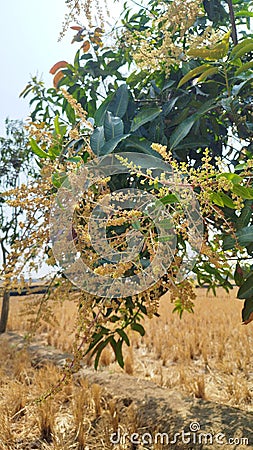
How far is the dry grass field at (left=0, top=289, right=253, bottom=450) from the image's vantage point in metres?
1.93

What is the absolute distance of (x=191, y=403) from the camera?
1.95 meters

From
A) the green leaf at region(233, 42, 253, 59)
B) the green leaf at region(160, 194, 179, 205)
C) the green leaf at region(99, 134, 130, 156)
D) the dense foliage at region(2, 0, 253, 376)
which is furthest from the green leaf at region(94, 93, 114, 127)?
the green leaf at region(160, 194, 179, 205)

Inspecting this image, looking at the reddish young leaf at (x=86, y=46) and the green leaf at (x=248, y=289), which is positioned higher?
the reddish young leaf at (x=86, y=46)

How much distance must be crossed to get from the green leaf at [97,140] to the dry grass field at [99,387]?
307mm

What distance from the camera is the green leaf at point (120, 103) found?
0.87m

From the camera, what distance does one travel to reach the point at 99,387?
2.31 metres

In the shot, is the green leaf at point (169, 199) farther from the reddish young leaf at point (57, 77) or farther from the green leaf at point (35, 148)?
the reddish young leaf at point (57, 77)

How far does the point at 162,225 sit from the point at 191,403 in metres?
1.66

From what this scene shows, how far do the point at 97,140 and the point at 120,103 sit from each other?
21 cm

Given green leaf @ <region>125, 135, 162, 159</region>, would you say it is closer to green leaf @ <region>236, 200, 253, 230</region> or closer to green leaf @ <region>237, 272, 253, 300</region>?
green leaf @ <region>236, 200, 253, 230</region>

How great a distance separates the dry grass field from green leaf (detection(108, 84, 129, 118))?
42cm

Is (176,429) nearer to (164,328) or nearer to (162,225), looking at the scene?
(162,225)

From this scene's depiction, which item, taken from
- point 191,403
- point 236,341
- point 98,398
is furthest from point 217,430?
point 236,341

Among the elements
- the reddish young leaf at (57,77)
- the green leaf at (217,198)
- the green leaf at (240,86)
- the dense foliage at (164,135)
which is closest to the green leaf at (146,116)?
the dense foliage at (164,135)
